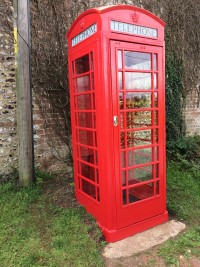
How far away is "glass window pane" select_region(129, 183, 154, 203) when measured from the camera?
122 inches

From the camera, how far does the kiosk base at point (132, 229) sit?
283 centimetres

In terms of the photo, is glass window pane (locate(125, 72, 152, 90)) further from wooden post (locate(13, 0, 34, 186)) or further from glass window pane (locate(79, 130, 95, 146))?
wooden post (locate(13, 0, 34, 186))

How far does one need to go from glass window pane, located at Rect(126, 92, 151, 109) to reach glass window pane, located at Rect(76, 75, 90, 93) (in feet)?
1.78

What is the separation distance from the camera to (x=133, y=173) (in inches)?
121

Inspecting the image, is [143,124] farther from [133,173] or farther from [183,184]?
[183,184]

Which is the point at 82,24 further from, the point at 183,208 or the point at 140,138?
the point at 183,208

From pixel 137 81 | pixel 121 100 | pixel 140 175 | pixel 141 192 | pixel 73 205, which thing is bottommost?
pixel 73 205

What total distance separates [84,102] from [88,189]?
3.96 ft

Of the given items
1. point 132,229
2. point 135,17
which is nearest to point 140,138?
point 132,229

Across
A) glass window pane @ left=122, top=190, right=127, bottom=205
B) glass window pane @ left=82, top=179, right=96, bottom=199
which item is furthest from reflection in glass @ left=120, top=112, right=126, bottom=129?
glass window pane @ left=82, top=179, right=96, bottom=199

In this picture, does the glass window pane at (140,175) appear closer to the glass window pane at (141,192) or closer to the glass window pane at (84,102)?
the glass window pane at (141,192)

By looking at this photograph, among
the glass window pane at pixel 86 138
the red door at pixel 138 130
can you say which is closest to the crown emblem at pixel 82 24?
the red door at pixel 138 130

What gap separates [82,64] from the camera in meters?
3.13

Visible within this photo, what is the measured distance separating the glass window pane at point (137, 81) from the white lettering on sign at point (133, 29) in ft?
1.54
